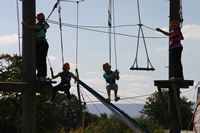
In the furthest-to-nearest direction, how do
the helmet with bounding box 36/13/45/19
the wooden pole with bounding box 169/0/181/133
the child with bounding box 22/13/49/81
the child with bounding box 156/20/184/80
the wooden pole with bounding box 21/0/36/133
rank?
the wooden pole with bounding box 169/0/181/133 → the child with bounding box 156/20/184/80 → the helmet with bounding box 36/13/45/19 → the child with bounding box 22/13/49/81 → the wooden pole with bounding box 21/0/36/133

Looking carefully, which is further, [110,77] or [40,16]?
[110,77]

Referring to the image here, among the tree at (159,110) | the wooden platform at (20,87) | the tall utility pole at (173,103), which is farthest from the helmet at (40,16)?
the tree at (159,110)

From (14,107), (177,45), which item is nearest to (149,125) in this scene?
(14,107)

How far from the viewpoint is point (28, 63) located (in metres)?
9.13

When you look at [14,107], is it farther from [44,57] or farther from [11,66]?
[44,57]

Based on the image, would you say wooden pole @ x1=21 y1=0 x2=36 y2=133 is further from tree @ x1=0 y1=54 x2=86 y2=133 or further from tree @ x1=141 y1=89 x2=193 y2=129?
tree @ x1=141 y1=89 x2=193 y2=129

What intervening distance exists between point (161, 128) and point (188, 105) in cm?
1255

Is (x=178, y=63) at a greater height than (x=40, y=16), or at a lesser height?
lesser

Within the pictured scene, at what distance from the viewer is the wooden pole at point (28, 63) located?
29.7 ft

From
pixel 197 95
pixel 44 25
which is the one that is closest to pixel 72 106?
pixel 197 95

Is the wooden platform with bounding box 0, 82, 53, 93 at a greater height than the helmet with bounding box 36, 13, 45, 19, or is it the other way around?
the helmet with bounding box 36, 13, 45, 19

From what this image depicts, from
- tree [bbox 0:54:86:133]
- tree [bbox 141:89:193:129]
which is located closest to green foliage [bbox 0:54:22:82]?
tree [bbox 0:54:86:133]

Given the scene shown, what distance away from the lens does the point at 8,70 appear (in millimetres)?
40219

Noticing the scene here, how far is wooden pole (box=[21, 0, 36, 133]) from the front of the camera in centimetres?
904
